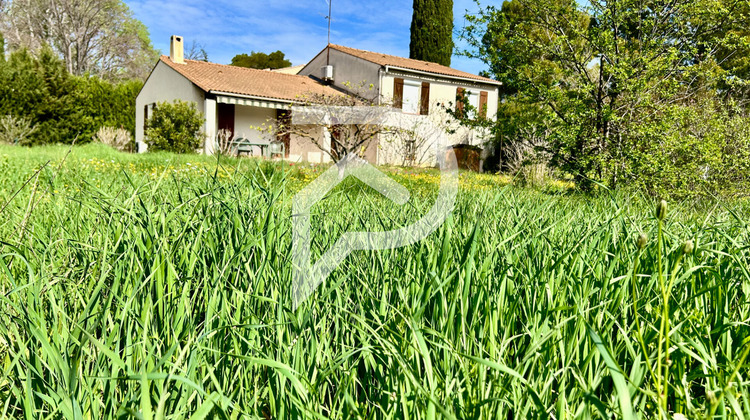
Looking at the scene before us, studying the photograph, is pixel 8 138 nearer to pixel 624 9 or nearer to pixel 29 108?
pixel 29 108

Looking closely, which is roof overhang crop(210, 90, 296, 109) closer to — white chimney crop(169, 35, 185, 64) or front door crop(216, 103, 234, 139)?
front door crop(216, 103, 234, 139)

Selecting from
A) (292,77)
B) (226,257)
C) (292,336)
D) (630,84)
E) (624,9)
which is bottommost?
(292,336)

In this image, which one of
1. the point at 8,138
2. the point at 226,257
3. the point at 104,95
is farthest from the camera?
the point at 104,95

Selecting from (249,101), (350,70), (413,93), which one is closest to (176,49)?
(249,101)

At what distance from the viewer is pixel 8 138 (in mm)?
14750

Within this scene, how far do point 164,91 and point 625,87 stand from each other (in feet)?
66.3

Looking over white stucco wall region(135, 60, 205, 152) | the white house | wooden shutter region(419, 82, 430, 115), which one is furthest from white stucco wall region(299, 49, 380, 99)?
white stucco wall region(135, 60, 205, 152)

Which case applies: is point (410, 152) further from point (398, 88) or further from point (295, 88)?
point (295, 88)

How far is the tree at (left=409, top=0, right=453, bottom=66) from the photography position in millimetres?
25297

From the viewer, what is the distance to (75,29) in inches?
1163

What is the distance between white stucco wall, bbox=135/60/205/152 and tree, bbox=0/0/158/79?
7166mm

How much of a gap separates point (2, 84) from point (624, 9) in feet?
56.6

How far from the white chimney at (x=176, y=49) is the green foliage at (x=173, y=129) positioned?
7.14 meters

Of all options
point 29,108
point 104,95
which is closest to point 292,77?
point 104,95
